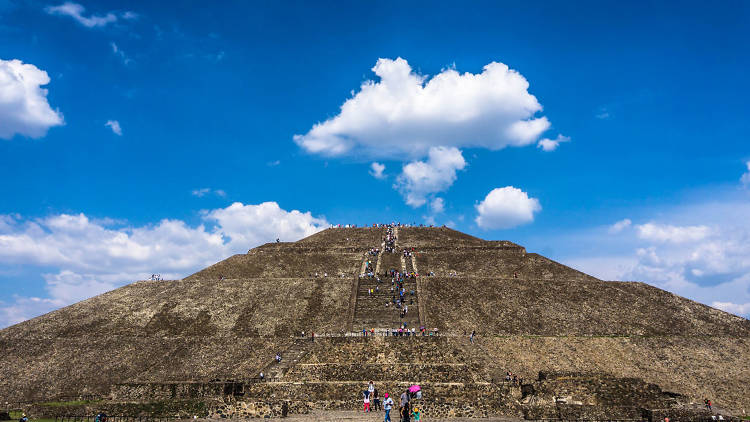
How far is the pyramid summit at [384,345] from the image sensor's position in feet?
73.2

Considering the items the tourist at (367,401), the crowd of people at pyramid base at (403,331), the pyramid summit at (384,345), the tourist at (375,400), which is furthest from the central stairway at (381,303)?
the tourist at (367,401)

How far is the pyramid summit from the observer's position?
73.2 ft

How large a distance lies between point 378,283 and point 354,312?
605 centimetres

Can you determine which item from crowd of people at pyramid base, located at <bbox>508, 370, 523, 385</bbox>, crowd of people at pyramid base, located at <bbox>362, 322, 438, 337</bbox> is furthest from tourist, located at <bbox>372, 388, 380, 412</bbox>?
crowd of people at pyramid base, located at <bbox>362, 322, 438, 337</bbox>

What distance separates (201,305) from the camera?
41156mm

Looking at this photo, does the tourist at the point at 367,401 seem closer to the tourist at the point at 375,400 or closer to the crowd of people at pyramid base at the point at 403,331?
the tourist at the point at 375,400

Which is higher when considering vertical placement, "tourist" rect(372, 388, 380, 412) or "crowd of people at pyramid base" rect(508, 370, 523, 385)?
"crowd of people at pyramid base" rect(508, 370, 523, 385)

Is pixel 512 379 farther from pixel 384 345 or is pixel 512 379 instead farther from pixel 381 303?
pixel 381 303

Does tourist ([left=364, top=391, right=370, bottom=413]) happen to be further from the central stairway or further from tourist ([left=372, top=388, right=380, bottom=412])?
the central stairway

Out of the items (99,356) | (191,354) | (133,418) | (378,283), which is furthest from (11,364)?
(378,283)

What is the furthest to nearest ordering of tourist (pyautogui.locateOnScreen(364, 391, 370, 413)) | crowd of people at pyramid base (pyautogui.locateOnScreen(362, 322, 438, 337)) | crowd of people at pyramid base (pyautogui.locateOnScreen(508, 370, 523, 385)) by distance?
crowd of people at pyramid base (pyautogui.locateOnScreen(362, 322, 438, 337)), crowd of people at pyramid base (pyautogui.locateOnScreen(508, 370, 523, 385)), tourist (pyautogui.locateOnScreen(364, 391, 370, 413))

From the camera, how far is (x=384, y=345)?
1163 inches

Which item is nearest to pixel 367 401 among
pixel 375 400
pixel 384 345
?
pixel 375 400

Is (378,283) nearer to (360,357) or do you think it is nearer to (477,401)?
(360,357)
